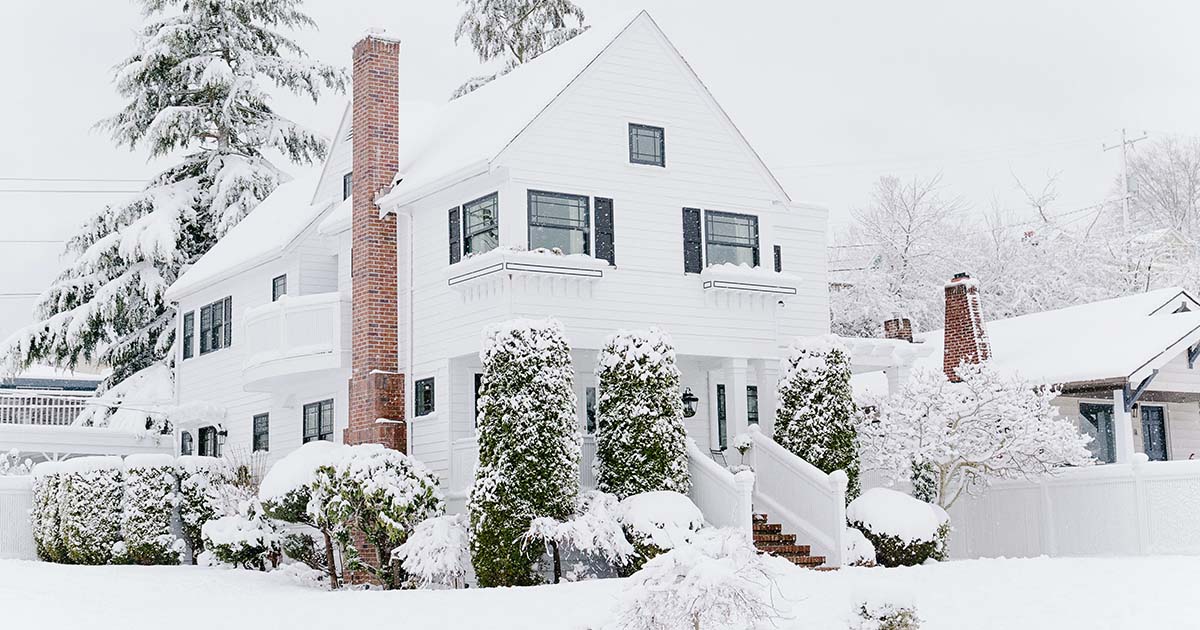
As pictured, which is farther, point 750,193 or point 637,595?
point 750,193

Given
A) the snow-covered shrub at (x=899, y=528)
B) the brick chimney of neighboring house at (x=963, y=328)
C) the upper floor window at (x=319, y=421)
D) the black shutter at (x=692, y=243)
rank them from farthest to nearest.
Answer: the brick chimney of neighboring house at (x=963, y=328), the upper floor window at (x=319, y=421), the black shutter at (x=692, y=243), the snow-covered shrub at (x=899, y=528)

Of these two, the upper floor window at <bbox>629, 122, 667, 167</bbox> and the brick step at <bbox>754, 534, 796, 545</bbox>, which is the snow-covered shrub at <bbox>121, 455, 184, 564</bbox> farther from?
the brick step at <bbox>754, 534, 796, 545</bbox>

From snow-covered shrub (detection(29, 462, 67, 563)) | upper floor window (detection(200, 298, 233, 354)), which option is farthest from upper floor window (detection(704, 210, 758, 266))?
snow-covered shrub (detection(29, 462, 67, 563))

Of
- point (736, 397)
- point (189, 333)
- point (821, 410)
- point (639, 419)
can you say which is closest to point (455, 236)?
point (639, 419)

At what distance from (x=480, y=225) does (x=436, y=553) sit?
568 centimetres

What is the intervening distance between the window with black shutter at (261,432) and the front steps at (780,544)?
38.2ft

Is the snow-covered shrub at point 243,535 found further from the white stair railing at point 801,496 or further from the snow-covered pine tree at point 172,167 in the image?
the snow-covered pine tree at point 172,167

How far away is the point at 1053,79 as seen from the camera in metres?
34.2

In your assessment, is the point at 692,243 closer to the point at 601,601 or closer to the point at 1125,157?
the point at 601,601

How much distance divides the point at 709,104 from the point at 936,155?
30542 millimetres

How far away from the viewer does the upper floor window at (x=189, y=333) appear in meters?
32.0

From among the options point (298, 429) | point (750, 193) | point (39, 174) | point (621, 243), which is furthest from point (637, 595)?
point (39, 174)

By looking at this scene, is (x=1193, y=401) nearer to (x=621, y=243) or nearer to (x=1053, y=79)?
(x=1053, y=79)

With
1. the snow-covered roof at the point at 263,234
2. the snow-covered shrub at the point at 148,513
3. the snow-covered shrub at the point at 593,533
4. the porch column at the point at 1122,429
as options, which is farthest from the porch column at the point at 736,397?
the snow-covered shrub at the point at 148,513
